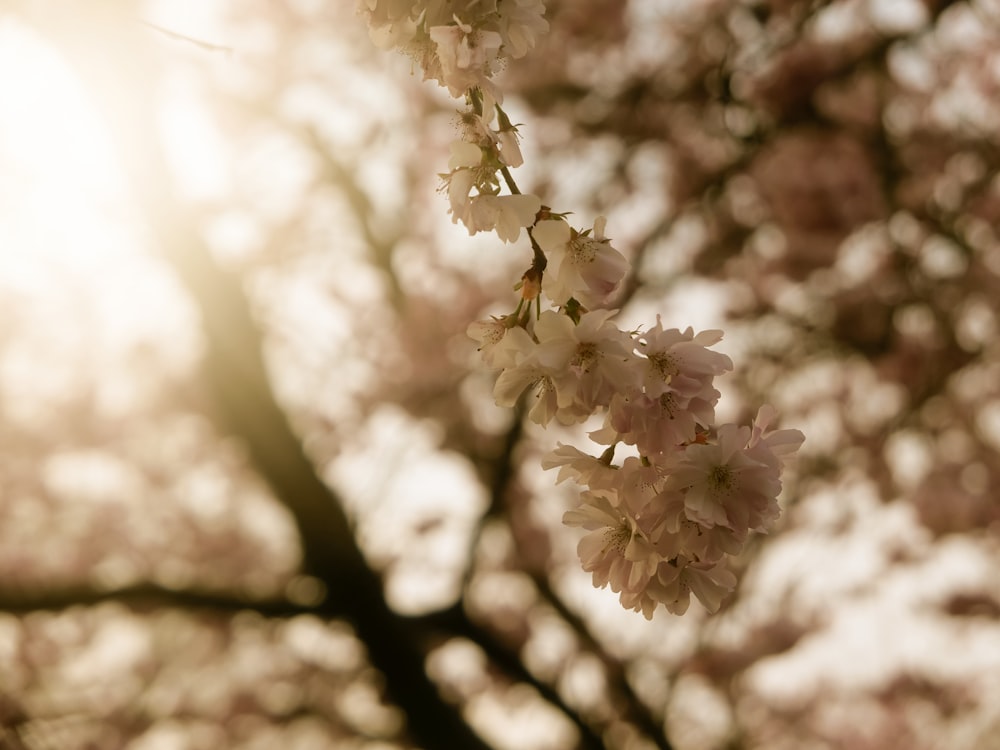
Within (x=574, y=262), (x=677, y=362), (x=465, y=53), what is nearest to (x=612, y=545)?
(x=677, y=362)

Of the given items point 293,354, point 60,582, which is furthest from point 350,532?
point 293,354

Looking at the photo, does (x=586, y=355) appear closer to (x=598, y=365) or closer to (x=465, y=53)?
(x=598, y=365)

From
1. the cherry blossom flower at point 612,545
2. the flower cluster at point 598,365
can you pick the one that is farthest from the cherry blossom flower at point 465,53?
the cherry blossom flower at point 612,545

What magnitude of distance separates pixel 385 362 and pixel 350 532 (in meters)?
4.38

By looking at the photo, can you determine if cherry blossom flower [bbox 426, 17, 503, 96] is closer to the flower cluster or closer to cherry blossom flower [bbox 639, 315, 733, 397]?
the flower cluster

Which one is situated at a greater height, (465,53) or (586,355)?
(465,53)

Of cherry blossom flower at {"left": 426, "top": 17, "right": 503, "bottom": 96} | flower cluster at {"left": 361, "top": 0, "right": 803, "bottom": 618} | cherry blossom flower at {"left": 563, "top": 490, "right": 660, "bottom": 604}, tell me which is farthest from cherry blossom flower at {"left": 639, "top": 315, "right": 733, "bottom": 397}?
cherry blossom flower at {"left": 426, "top": 17, "right": 503, "bottom": 96}

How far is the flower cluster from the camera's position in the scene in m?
1.10

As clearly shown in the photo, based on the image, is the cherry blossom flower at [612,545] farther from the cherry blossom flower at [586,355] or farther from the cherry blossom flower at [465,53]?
the cherry blossom flower at [465,53]

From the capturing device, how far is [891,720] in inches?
526

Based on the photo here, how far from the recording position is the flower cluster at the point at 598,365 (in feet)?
3.62

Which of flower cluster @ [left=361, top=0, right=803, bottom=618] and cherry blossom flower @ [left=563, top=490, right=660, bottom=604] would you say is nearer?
flower cluster @ [left=361, top=0, right=803, bottom=618]

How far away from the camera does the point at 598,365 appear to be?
1.10 m

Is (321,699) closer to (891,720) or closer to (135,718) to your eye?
(135,718)
